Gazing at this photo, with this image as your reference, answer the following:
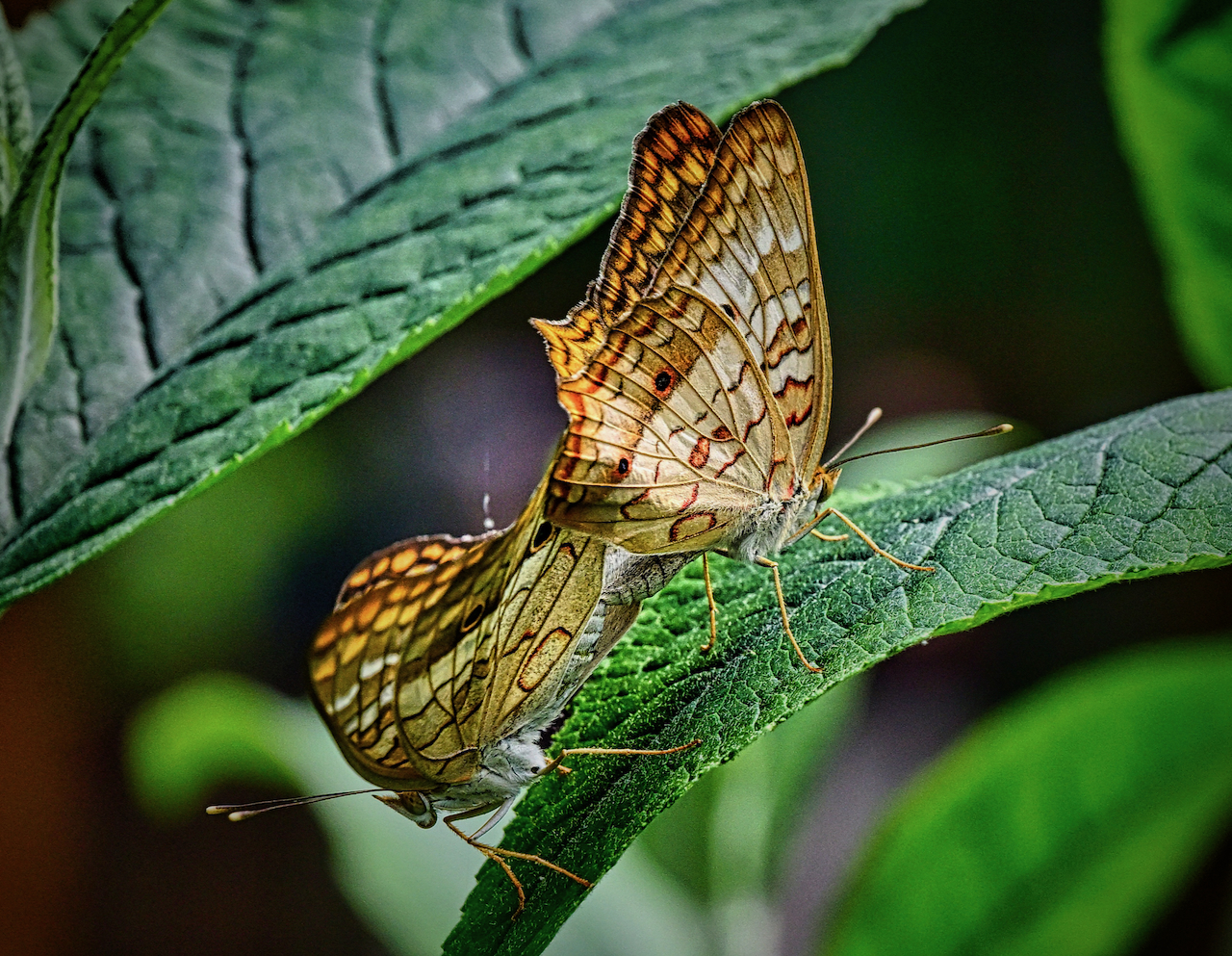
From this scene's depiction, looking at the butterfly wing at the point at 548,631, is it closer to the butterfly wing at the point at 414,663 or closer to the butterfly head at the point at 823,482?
the butterfly wing at the point at 414,663

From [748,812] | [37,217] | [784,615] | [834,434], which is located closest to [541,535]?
[784,615]

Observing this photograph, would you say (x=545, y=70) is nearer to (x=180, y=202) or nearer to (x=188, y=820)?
(x=180, y=202)

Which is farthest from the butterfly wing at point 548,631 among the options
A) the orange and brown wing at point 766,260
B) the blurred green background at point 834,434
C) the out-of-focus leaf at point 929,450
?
the blurred green background at point 834,434

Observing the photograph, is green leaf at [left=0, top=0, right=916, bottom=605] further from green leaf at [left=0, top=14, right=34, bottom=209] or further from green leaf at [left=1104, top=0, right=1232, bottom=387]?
green leaf at [left=1104, top=0, right=1232, bottom=387]

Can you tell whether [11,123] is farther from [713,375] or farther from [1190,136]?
[1190,136]

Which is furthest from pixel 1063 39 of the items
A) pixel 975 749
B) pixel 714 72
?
pixel 975 749
